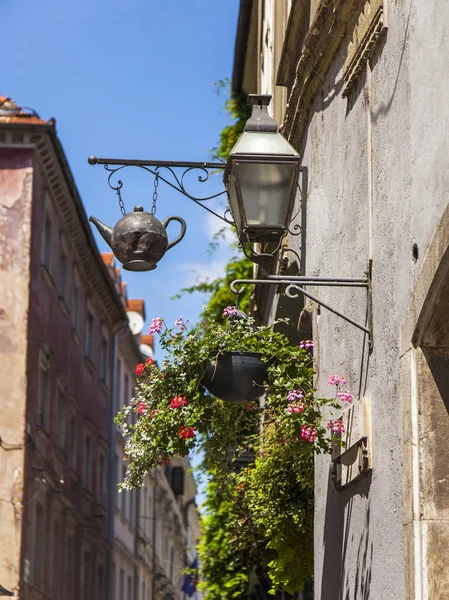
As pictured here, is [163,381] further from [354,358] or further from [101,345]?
[101,345]

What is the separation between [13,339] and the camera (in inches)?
879

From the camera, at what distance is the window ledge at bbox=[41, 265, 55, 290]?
24.2 metres

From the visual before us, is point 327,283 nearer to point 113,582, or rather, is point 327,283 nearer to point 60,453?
point 60,453

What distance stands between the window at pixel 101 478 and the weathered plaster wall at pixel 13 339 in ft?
34.7

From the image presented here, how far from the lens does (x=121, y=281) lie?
4228 cm

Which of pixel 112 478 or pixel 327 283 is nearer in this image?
pixel 327 283

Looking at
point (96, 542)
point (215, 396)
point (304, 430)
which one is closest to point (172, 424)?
point (215, 396)

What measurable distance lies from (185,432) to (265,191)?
156 cm

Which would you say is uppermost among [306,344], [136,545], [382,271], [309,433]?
[136,545]

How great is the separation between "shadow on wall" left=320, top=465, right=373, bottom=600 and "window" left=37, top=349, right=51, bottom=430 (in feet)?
52.8

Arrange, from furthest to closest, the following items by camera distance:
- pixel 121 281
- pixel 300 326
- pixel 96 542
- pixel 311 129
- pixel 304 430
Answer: pixel 121 281, pixel 96 542, pixel 300 326, pixel 311 129, pixel 304 430

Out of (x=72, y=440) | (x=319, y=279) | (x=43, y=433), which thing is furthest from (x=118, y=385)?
(x=319, y=279)

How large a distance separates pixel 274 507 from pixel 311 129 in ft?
9.91

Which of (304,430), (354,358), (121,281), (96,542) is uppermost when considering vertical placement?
(121,281)
